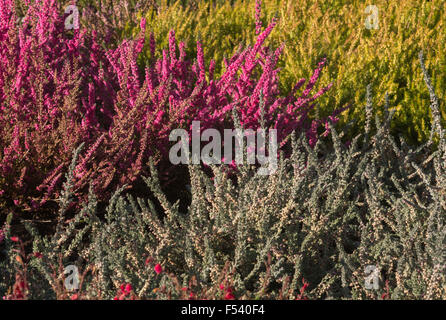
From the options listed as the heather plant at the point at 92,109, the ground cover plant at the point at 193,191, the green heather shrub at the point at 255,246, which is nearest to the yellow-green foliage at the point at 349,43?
the ground cover plant at the point at 193,191

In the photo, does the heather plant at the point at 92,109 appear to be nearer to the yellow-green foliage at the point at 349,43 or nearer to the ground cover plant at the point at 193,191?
the ground cover plant at the point at 193,191

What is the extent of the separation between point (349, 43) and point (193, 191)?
6.25 feet

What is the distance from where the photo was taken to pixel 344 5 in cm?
393

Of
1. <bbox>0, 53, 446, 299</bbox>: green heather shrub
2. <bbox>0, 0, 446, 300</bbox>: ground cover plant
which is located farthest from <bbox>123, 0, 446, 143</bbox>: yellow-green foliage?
<bbox>0, 53, 446, 299</bbox>: green heather shrub

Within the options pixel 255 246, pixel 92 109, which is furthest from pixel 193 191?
pixel 92 109

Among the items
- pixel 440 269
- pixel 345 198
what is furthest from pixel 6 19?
pixel 440 269

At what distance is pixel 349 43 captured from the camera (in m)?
3.51

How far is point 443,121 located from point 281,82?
2.71 ft

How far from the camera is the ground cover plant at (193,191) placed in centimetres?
180

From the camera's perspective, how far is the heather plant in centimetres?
222

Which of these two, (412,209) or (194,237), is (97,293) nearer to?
(194,237)

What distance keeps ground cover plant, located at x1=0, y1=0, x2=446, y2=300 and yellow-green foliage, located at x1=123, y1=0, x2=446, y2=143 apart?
0.09 feet

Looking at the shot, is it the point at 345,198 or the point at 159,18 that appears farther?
the point at 159,18

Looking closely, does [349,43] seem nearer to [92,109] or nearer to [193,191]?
[92,109]
